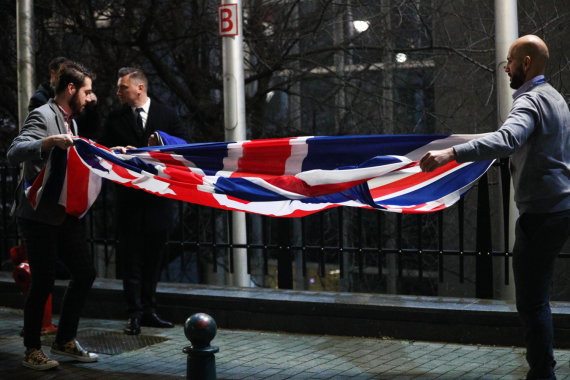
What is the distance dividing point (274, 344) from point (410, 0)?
632 centimetres

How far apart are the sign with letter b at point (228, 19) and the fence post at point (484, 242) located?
3.11 meters

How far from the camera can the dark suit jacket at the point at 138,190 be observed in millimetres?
6895

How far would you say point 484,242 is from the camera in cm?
657

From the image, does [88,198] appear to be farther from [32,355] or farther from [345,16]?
[345,16]

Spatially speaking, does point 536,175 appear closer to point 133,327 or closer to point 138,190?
point 138,190

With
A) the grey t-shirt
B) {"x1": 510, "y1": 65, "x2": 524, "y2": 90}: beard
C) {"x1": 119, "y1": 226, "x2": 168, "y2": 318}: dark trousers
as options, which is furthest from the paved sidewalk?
{"x1": 510, "y1": 65, "x2": 524, "y2": 90}: beard

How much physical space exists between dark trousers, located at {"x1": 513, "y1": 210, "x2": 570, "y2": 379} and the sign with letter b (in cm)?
451

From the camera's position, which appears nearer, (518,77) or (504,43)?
(518,77)

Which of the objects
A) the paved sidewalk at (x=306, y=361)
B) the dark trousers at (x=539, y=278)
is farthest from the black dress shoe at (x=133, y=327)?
the dark trousers at (x=539, y=278)

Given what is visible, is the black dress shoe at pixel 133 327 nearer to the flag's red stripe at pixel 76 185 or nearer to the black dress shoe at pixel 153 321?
the black dress shoe at pixel 153 321

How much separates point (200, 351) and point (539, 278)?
6.39ft

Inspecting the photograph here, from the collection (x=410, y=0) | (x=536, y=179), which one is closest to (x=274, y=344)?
(x=536, y=179)

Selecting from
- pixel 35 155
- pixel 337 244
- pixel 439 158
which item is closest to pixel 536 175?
pixel 439 158

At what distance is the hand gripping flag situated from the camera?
219 inches
